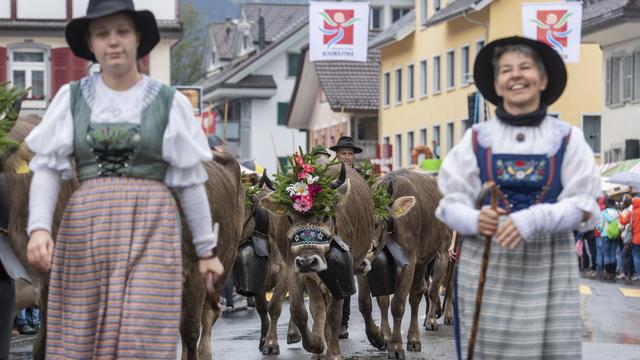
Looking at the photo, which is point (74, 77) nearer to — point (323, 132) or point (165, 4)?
point (165, 4)

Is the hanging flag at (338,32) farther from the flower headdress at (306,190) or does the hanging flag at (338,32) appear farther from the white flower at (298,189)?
the white flower at (298,189)

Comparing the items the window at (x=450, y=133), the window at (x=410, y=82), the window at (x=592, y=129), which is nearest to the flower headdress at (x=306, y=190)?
the window at (x=592, y=129)

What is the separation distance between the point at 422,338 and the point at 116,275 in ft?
32.8

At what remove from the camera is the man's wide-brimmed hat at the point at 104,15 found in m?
7.48

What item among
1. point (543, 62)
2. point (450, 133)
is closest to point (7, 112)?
point (543, 62)

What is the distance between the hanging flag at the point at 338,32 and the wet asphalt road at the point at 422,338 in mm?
18348

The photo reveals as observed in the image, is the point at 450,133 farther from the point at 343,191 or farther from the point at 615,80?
the point at 343,191

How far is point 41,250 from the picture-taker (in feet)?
23.5

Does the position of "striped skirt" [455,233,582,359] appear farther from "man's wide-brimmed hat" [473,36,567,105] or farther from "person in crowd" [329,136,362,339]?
"person in crowd" [329,136,362,339]

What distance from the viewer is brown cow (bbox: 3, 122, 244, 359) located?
9398 mm

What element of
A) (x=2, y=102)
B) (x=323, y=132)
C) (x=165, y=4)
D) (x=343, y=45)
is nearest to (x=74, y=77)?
(x=165, y=4)

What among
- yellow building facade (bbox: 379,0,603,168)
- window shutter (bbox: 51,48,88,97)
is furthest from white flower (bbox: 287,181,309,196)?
window shutter (bbox: 51,48,88,97)

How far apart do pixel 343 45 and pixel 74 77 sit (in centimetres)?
1735

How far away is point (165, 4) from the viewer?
5650 cm
